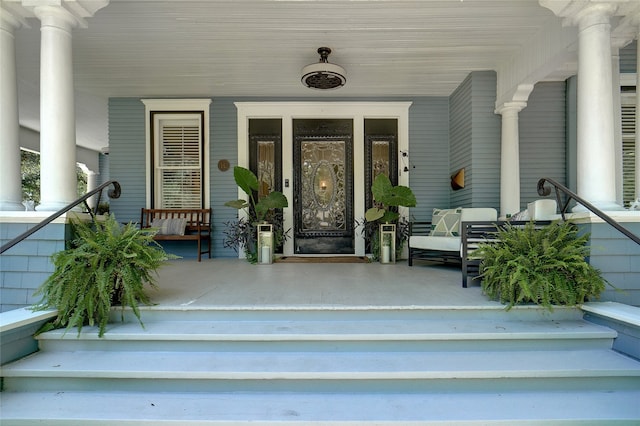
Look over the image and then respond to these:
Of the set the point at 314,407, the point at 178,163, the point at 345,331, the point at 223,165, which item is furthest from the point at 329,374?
the point at 178,163

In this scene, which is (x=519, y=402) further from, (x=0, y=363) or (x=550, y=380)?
(x=0, y=363)

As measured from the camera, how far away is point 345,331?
228cm

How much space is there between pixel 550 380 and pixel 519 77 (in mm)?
3783

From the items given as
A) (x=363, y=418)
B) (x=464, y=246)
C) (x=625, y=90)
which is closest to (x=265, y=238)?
(x=464, y=246)

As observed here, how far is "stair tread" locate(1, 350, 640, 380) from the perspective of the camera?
6.42 ft

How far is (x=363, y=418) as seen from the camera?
5.64 ft

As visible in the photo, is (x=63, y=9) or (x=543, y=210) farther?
(x=543, y=210)

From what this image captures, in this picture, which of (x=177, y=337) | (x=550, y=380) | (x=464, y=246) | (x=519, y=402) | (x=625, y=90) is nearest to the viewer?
(x=519, y=402)

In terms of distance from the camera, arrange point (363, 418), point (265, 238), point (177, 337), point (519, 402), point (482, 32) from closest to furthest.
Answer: point (363, 418) < point (519, 402) < point (177, 337) < point (482, 32) < point (265, 238)

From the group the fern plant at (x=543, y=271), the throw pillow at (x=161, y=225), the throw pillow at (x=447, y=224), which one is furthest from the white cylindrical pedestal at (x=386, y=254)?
the throw pillow at (x=161, y=225)

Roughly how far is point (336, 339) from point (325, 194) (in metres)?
3.96

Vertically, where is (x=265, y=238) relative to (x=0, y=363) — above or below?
above

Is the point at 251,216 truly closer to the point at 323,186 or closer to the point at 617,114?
the point at 323,186

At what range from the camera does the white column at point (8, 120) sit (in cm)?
300
